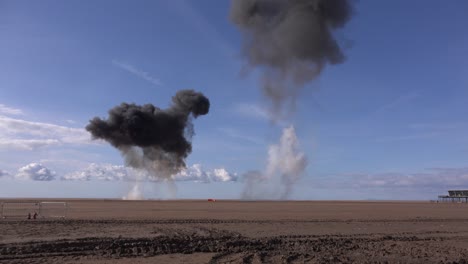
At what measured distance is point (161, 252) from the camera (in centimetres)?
1914

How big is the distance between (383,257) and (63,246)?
15.1 metres

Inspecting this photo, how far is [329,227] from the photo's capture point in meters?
32.8

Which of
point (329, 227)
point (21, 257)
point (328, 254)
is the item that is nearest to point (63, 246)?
point (21, 257)

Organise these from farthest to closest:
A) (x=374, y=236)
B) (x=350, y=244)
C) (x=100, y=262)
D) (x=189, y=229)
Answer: (x=189, y=229), (x=374, y=236), (x=350, y=244), (x=100, y=262)

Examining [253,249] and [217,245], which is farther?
[217,245]

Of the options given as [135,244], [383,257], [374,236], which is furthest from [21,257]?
[374,236]

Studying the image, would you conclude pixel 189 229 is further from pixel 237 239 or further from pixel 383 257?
pixel 383 257

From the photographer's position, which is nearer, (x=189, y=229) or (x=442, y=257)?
(x=442, y=257)

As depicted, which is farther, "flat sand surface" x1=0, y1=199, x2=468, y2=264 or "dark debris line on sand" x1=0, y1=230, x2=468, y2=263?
"dark debris line on sand" x1=0, y1=230, x2=468, y2=263

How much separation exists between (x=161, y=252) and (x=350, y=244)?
10.4 m

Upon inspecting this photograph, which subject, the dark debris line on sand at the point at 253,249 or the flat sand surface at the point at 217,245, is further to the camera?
the dark debris line on sand at the point at 253,249

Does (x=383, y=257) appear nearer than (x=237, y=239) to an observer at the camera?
Yes

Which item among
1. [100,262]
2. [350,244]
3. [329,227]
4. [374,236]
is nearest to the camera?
[100,262]

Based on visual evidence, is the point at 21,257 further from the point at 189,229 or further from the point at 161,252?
the point at 189,229
